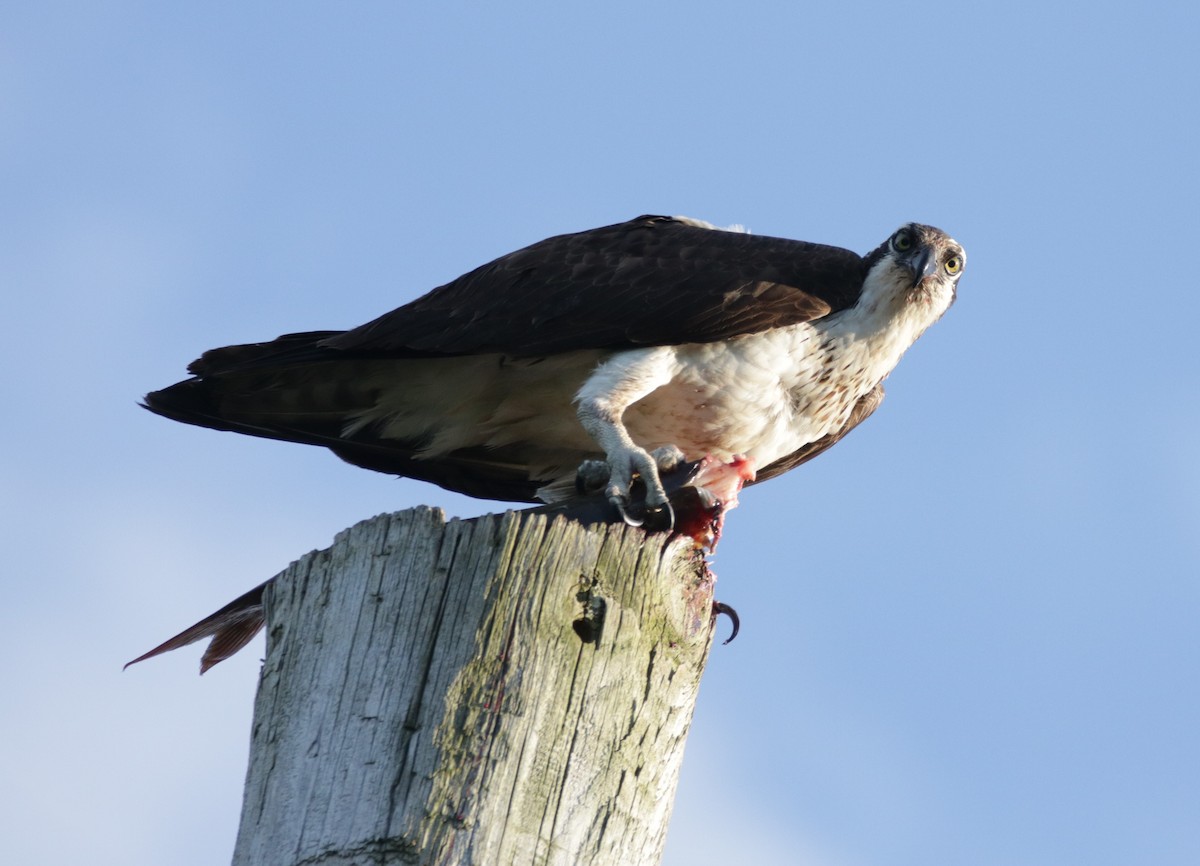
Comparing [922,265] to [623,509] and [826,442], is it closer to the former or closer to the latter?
[826,442]

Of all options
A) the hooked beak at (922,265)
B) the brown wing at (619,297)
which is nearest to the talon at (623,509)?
the brown wing at (619,297)

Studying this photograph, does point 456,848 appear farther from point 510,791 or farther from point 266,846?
point 266,846

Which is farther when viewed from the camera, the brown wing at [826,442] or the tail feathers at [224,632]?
the brown wing at [826,442]

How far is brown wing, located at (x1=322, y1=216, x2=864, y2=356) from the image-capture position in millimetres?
5789

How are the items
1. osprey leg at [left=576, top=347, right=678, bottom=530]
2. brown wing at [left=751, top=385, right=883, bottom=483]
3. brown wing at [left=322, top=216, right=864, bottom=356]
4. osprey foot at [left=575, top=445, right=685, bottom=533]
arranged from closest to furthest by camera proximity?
1. osprey foot at [left=575, top=445, right=685, bottom=533]
2. osprey leg at [left=576, top=347, right=678, bottom=530]
3. brown wing at [left=322, top=216, right=864, bottom=356]
4. brown wing at [left=751, top=385, right=883, bottom=483]

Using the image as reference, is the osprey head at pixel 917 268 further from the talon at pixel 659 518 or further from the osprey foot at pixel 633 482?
the talon at pixel 659 518

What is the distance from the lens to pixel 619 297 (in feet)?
19.2

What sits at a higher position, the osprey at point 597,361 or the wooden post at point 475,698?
the osprey at point 597,361

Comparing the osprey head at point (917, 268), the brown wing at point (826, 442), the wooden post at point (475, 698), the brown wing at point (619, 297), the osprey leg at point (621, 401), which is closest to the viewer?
the wooden post at point (475, 698)

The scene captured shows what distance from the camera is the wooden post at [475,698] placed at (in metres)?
2.96

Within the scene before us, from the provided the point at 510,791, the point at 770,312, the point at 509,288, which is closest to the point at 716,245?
the point at 770,312

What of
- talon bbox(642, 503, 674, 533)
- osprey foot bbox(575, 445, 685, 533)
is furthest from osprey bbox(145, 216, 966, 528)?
talon bbox(642, 503, 674, 533)

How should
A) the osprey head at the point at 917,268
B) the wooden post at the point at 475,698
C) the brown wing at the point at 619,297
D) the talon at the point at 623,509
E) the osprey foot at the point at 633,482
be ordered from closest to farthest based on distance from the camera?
the wooden post at the point at 475,698
the talon at the point at 623,509
the osprey foot at the point at 633,482
the brown wing at the point at 619,297
the osprey head at the point at 917,268

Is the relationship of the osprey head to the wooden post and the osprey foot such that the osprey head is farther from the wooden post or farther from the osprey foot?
the wooden post
